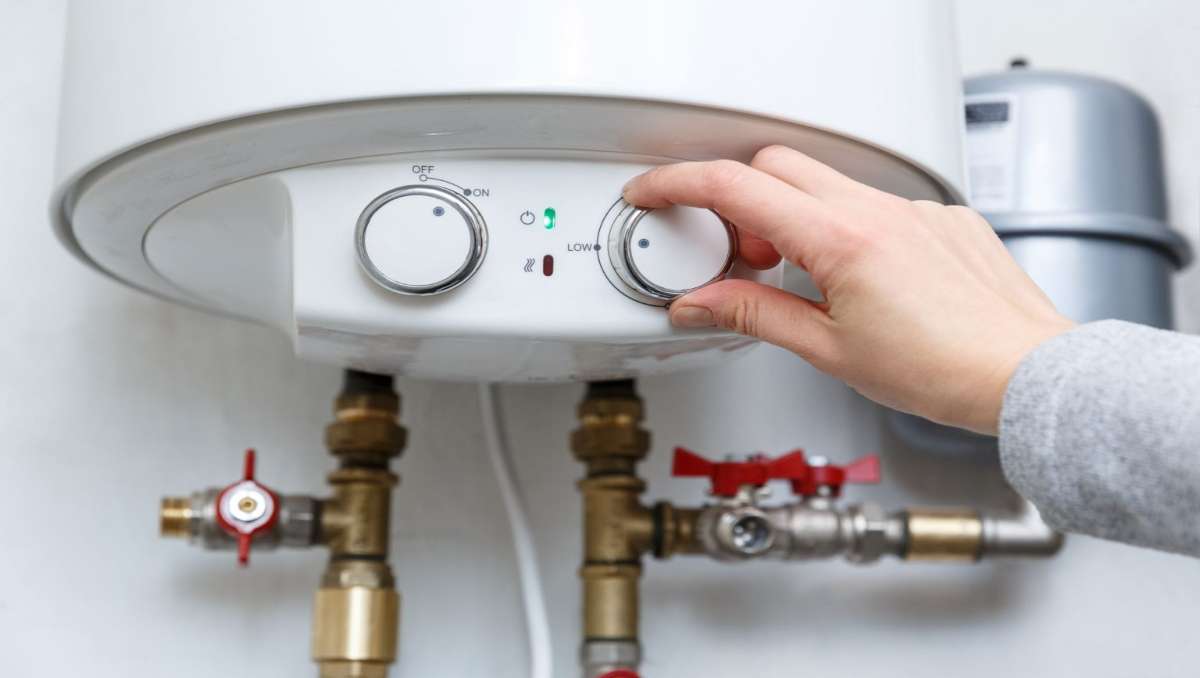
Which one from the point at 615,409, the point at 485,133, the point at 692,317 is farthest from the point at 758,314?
the point at 615,409

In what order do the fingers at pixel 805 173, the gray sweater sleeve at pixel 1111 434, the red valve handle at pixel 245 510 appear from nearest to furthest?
the gray sweater sleeve at pixel 1111 434, the fingers at pixel 805 173, the red valve handle at pixel 245 510

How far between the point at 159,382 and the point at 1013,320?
59cm

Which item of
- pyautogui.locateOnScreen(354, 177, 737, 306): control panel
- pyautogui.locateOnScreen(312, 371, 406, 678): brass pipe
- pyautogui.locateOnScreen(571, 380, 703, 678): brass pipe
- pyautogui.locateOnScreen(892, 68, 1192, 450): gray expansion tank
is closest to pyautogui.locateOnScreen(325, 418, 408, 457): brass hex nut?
pyautogui.locateOnScreen(312, 371, 406, 678): brass pipe

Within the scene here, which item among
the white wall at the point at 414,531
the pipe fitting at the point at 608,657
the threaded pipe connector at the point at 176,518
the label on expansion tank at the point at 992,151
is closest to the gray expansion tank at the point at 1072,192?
the label on expansion tank at the point at 992,151

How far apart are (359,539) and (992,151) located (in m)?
0.47

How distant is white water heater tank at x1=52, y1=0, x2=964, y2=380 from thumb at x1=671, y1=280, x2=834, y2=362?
10mm

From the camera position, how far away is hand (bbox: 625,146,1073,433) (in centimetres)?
46

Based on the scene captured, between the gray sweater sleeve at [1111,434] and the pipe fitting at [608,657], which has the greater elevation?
the gray sweater sleeve at [1111,434]

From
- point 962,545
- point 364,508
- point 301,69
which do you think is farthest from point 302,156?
point 962,545

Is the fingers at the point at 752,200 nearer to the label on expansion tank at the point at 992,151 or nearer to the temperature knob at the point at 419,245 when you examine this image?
the temperature knob at the point at 419,245

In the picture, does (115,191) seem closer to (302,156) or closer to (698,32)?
(302,156)

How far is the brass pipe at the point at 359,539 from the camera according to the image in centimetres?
70

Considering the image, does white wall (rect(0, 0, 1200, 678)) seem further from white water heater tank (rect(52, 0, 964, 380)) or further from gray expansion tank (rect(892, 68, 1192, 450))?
white water heater tank (rect(52, 0, 964, 380))

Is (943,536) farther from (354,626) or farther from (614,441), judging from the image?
(354,626)
